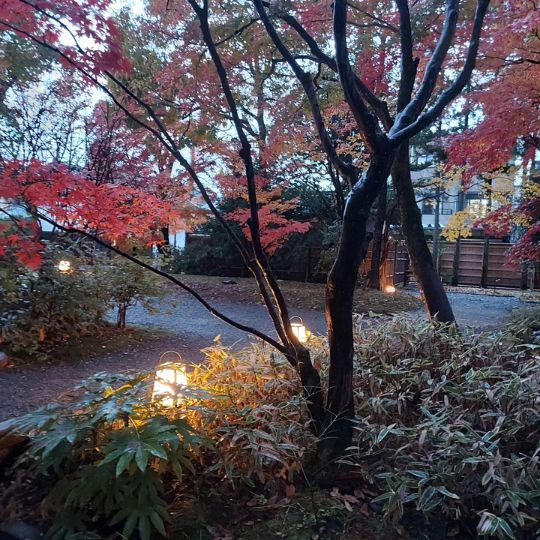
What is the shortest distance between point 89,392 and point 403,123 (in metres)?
2.53

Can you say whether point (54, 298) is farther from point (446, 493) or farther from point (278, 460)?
point (446, 493)

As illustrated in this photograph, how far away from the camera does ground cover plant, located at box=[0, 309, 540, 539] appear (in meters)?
2.17

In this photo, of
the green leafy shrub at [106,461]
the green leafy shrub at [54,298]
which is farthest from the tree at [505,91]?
the green leafy shrub at [54,298]

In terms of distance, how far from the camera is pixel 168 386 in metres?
2.71

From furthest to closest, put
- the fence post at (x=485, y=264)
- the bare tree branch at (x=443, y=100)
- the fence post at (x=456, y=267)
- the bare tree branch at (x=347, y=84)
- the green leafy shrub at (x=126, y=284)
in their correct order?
the fence post at (x=456, y=267) → the fence post at (x=485, y=264) → the green leafy shrub at (x=126, y=284) → the bare tree branch at (x=443, y=100) → the bare tree branch at (x=347, y=84)

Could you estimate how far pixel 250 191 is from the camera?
114 inches

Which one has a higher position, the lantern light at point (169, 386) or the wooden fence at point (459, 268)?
the wooden fence at point (459, 268)

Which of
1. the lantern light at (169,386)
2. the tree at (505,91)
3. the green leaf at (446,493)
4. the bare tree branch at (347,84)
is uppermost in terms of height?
the tree at (505,91)

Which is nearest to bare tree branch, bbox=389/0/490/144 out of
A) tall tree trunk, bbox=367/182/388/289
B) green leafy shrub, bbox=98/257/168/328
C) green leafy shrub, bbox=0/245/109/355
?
green leafy shrub, bbox=0/245/109/355

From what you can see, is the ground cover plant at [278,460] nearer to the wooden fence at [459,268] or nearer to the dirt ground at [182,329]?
the dirt ground at [182,329]

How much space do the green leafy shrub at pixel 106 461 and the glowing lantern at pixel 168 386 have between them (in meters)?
0.13

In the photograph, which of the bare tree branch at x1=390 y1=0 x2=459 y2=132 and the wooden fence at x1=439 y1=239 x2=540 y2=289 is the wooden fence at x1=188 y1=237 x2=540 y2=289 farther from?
the bare tree branch at x1=390 y1=0 x2=459 y2=132

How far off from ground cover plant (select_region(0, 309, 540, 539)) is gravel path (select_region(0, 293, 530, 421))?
1545mm

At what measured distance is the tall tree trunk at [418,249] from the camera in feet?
17.0
